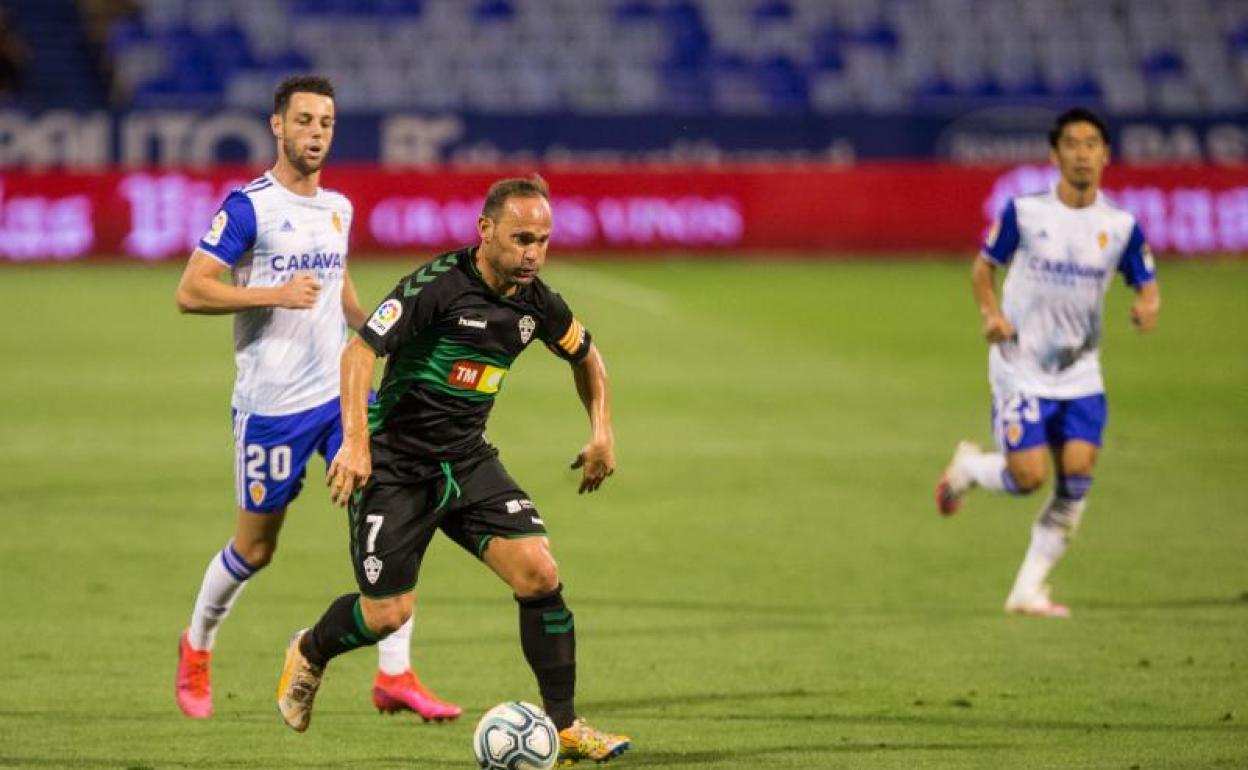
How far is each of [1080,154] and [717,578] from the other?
2.76 meters

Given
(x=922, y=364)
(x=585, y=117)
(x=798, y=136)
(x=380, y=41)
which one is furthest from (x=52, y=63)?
(x=922, y=364)

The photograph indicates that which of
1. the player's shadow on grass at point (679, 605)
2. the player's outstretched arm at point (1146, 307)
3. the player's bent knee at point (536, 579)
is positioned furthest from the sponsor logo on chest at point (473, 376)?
the player's outstretched arm at point (1146, 307)

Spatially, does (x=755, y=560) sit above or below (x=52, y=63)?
below

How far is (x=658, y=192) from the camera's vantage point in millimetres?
31188

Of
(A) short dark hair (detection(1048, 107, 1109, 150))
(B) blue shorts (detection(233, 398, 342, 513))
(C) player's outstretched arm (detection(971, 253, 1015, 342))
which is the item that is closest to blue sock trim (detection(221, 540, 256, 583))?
A: (B) blue shorts (detection(233, 398, 342, 513))

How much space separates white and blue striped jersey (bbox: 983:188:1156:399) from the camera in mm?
9641

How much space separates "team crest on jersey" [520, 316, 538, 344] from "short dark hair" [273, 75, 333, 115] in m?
1.42

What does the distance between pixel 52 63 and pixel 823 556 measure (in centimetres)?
2642

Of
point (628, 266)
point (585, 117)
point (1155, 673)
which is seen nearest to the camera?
point (1155, 673)

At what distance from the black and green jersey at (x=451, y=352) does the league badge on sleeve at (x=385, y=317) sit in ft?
0.11

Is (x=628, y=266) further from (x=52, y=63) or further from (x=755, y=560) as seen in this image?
(x=755, y=560)

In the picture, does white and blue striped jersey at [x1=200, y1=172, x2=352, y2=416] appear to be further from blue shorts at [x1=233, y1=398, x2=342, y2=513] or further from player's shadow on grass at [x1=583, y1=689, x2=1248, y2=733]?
player's shadow on grass at [x1=583, y1=689, x2=1248, y2=733]

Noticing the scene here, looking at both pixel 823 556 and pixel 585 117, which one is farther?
pixel 585 117

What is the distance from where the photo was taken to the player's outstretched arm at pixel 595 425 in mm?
6789
